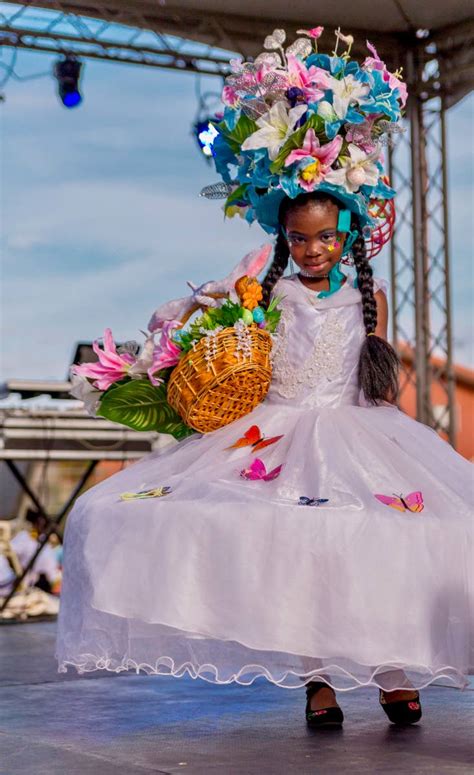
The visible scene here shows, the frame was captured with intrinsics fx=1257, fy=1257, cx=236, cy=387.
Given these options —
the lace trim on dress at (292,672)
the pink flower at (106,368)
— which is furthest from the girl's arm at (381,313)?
the lace trim on dress at (292,672)

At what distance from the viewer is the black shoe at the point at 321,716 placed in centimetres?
298

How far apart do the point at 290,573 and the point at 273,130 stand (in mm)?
1164

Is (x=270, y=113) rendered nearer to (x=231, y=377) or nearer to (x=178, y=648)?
(x=231, y=377)

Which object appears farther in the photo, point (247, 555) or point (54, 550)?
point (54, 550)

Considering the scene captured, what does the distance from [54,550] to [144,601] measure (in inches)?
183

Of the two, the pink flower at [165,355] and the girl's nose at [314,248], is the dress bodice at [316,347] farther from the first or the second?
the pink flower at [165,355]

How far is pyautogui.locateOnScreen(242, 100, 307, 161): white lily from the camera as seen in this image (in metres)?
3.14

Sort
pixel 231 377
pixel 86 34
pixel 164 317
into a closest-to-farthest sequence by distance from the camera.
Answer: pixel 231 377 < pixel 164 317 < pixel 86 34

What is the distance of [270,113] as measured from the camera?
316 centimetres

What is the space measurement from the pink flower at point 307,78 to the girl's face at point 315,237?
0.28m

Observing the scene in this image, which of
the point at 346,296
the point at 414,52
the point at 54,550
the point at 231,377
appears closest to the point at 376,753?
the point at 231,377

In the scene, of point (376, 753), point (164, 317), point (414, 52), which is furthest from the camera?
point (414, 52)

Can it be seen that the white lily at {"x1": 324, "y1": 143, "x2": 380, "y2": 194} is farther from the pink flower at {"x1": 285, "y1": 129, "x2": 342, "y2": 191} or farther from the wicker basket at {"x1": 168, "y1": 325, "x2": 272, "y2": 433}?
the wicker basket at {"x1": 168, "y1": 325, "x2": 272, "y2": 433}

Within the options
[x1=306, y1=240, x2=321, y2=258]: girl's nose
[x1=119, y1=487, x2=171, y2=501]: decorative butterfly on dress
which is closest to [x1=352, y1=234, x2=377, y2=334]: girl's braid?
[x1=306, y1=240, x2=321, y2=258]: girl's nose
